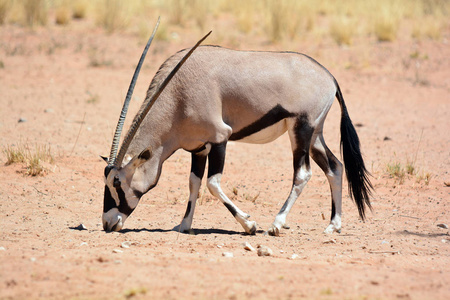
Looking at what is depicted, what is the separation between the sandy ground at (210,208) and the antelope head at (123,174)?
0.22 metres

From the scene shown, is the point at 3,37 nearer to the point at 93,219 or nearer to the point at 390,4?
the point at 93,219

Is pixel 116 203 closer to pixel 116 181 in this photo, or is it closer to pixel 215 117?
pixel 116 181

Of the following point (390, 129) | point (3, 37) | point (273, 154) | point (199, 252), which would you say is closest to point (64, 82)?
point (3, 37)

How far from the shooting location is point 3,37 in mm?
17062

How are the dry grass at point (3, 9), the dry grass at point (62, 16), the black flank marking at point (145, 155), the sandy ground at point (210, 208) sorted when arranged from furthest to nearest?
the dry grass at point (62, 16)
the dry grass at point (3, 9)
the black flank marking at point (145, 155)
the sandy ground at point (210, 208)

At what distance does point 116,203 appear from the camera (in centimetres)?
606

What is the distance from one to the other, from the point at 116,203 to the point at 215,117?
133 cm

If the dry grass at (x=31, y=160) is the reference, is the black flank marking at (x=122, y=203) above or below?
above

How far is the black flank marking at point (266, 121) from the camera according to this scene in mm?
6434

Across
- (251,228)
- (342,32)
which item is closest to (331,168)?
(251,228)

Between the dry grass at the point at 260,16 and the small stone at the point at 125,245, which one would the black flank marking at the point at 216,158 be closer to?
the small stone at the point at 125,245

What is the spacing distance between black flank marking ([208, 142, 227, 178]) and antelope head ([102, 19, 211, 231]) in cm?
64

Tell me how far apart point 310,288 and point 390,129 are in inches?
320

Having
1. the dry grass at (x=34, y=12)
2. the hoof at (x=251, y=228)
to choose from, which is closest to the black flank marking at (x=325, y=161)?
the hoof at (x=251, y=228)
